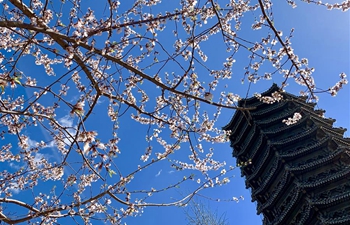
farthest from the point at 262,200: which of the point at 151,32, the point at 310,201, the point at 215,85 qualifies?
the point at 151,32

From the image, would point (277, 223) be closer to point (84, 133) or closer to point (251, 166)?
point (251, 166)

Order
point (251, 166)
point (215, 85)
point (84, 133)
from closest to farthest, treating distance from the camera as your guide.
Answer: point (84, 133), point (215, 85), point (251, 166)

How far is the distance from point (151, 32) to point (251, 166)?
27170mm

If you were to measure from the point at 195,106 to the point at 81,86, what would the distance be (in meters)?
1.96

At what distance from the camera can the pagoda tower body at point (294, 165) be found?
21.7 meters

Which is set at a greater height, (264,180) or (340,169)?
(264,180)

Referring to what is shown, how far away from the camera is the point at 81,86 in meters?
5.58

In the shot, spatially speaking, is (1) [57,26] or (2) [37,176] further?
(2) [37,176]

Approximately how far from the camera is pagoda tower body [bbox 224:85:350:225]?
2172 centimetres

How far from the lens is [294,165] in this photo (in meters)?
25.8

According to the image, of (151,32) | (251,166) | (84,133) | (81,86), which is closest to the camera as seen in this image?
(84,133)

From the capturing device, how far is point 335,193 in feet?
73.7

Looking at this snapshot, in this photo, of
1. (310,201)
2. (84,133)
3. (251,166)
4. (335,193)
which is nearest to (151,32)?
(84,133)

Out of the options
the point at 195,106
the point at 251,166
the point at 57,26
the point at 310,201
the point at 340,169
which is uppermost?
the point at 251,166
